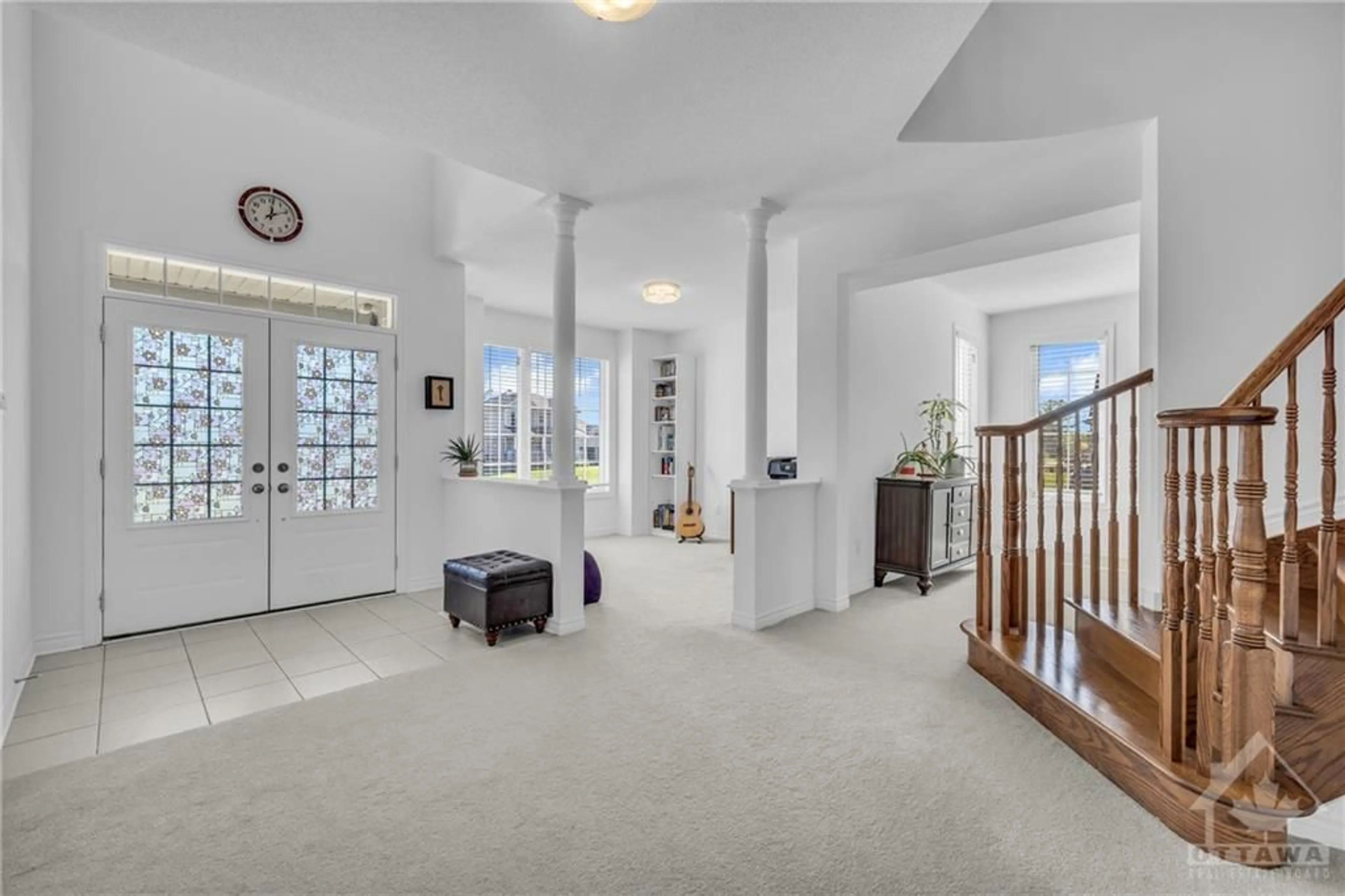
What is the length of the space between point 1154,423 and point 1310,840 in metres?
1.68

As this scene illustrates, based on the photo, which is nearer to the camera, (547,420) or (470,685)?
(470,685)

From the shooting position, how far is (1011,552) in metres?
2.97

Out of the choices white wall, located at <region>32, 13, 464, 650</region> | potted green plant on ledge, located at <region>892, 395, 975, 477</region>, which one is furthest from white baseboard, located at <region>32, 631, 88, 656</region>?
potted green plant on ledge, located at <region>892, 395, 975, 477</region>

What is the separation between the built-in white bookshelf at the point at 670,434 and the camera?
7520 millimetres

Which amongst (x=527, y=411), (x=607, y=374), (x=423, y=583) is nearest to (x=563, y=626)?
(x=423, y=583)

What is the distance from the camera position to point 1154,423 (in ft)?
9.37

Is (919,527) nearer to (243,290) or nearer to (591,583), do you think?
(591,583)

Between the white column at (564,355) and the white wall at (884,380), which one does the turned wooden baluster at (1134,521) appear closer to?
the white wall at (884,380)

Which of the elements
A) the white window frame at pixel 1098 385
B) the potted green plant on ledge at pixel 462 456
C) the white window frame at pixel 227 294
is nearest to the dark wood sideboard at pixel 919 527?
the white window frame at pixel 1098 385

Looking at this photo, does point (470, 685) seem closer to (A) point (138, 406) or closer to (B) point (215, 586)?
(B) point (215, 586)

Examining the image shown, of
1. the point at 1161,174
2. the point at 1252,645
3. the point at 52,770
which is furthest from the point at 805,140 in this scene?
the point at 52,770

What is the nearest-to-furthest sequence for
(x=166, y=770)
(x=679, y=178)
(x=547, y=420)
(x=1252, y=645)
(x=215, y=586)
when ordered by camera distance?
(x=1252, y=645)
(x=166, y=770)
(x=679, y=178)
(x=215, y=586)
(x=547, y=420)

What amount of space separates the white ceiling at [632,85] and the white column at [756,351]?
261mm

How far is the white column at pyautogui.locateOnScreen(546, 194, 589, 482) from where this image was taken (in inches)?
152
